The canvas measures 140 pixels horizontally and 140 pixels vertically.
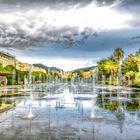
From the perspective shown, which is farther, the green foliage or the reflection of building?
the reflection of building

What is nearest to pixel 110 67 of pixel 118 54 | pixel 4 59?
pixel 118 54

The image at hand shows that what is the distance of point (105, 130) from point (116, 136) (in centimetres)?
111

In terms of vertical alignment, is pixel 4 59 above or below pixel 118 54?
above

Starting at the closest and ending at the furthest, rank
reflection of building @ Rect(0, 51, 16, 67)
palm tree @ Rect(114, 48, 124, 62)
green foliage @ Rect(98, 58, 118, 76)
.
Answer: palm tree @ Rect(114, 48, 124, 62), green foliage @ Rect(98, 58, 118, 76), reflection of building @ Rect(0, 51, 16, 67)

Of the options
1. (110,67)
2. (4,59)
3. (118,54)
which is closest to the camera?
(118,54)

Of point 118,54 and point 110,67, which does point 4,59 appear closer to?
point 110,67

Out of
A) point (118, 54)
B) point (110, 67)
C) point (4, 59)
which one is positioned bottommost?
point (110, 67)

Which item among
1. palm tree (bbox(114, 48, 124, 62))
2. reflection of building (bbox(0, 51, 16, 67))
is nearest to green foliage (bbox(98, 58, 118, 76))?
palm tree (bbox(114, 48, 124, 62))

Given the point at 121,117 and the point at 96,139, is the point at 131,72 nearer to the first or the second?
the point at 121,117

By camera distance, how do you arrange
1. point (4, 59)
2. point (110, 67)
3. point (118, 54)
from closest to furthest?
1. point (118, 54)
2. point (110, 67)
3. point (4, 59)

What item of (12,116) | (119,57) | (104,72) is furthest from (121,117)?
(104,72)

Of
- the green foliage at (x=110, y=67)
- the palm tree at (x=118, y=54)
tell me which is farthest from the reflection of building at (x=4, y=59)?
the palm tree at (x=118, y=54)

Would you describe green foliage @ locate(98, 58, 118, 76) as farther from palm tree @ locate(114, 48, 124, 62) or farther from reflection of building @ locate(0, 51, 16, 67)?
reflection of building @ locate(0, 51, 16, 67)

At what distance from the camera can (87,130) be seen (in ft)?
39.1
